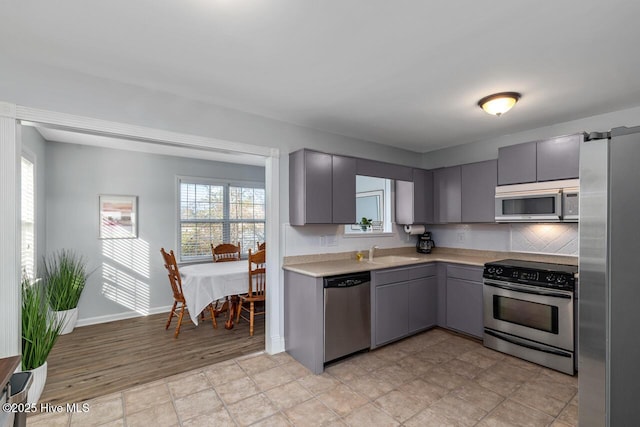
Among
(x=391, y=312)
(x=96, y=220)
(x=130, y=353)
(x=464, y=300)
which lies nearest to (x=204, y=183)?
(x=96, y=220)

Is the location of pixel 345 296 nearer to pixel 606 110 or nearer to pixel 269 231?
pixel 269 231

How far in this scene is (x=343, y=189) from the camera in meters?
3.49

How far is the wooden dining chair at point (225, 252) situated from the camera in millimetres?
5145

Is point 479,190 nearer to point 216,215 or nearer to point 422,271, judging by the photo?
point 422,271

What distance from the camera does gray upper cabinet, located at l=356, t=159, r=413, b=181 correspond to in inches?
146

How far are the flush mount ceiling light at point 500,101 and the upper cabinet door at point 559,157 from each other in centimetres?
83

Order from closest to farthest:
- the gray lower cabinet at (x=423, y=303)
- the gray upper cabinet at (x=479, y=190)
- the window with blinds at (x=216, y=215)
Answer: the gray lower cabinet at (x=423, y=303) < the gray upper cabinet at (x=479, y=190) < the window with blinds at (x=216, y=215)

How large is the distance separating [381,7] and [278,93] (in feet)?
4.20

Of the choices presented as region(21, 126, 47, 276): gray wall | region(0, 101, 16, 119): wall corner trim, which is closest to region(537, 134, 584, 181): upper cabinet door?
region(0, 101, 16, 119): wall corner trim

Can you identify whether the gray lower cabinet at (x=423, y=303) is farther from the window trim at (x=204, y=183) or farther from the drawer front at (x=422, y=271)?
the window trim at (x=204, y=183)

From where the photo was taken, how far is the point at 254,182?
19.2 feet

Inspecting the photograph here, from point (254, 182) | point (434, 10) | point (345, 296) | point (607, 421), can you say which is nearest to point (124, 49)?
point (434, 10)

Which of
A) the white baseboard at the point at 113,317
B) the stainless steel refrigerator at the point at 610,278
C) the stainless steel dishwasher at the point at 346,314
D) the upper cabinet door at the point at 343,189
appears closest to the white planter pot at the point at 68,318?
the white baseboard at the point at 113,317

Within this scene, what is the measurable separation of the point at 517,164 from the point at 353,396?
296 cm
